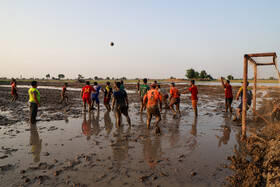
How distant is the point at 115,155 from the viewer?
Answer: 5152mm

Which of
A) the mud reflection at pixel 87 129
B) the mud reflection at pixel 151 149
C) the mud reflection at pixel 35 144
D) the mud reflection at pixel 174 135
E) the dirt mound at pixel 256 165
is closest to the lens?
the dirt mound at pixel 256 165

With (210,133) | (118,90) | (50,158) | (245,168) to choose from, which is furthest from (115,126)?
(245,168)

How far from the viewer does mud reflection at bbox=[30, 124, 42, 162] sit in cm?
516

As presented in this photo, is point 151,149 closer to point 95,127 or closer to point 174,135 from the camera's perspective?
point 174,135

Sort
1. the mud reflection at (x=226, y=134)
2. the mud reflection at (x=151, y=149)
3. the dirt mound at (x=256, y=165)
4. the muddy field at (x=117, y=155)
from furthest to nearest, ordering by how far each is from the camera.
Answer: the mud reflection at (x=226, y=134)
the mud reflection at (x=151, y=149)
the muddy field at (x=117, y=155)
the dirt mound at (x=256, y=165)

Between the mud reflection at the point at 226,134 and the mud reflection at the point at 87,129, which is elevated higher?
the mud reflection at the point at 87,129

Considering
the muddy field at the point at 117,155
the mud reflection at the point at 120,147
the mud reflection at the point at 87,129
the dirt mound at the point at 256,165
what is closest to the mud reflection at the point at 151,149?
the muddy field at the point at 117,155

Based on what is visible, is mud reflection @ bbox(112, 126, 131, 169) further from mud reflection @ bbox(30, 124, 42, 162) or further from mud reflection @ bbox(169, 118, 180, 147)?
mud reflection @ bbox(30, 124, 42, 162)

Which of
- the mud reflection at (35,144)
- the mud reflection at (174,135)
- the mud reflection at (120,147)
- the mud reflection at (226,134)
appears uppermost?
the mud reflection at (35,144)

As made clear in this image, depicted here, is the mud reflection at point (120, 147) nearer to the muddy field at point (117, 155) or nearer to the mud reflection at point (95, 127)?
the muddy field at point (117, 155)

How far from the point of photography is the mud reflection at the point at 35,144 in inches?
203

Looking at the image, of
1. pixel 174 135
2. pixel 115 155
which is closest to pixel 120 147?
pixel 115 155

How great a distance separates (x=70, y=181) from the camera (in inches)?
150

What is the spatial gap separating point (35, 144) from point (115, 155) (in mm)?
3162
